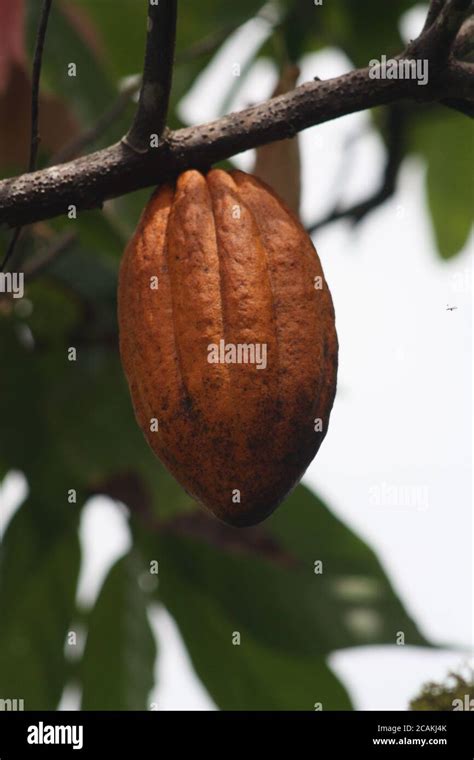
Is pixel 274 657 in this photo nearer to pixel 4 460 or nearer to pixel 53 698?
pixel 53 698

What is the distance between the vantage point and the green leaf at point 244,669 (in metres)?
2.75

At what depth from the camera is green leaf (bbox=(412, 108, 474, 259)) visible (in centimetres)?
382

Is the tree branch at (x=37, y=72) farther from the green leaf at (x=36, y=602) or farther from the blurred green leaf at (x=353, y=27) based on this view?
the blurred green leaf at (x=353, y=27)

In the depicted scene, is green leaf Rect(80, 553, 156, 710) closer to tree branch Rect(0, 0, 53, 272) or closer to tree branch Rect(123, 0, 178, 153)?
tree branch Rect(0, 0, 53, 272)

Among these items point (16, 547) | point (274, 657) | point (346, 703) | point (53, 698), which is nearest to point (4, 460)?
point (16, 547)

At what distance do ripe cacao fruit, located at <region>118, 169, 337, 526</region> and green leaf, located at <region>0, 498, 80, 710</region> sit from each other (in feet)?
4.76

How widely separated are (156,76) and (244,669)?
5.56 feet

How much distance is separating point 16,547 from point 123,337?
58.4 inches

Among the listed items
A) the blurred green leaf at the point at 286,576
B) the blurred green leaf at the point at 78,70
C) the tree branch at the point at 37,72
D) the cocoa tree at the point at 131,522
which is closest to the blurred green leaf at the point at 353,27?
the cocoa tree at the point at 131,522

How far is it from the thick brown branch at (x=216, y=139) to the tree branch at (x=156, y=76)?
3 centimetres

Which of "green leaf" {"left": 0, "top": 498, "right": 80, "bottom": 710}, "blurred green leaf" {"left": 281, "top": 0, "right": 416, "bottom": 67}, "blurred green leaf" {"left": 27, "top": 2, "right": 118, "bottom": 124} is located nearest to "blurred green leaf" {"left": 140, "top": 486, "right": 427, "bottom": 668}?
"green leaf" {"left": 0, "top": 498, "right": 80, "bottom": 710}

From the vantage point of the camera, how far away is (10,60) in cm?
262

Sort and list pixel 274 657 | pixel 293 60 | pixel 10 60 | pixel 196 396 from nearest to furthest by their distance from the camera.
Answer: pixel 196 396
pixel 10 60
pixel 274 657
pixel 293 60
